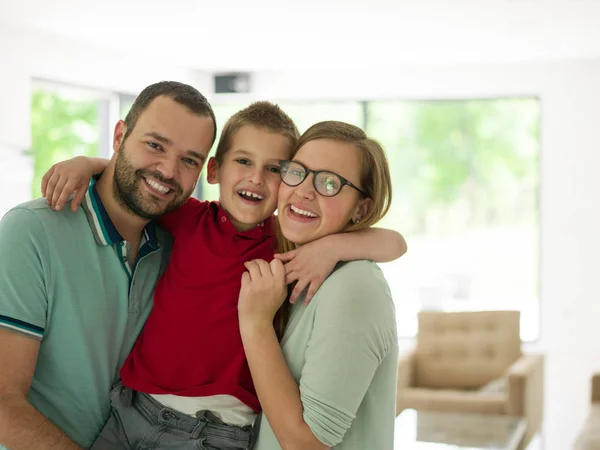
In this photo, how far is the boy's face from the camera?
6.16ft

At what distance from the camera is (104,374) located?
1793 millimetres

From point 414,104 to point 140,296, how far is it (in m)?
7.72

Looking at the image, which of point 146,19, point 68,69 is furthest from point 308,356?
point 68,69

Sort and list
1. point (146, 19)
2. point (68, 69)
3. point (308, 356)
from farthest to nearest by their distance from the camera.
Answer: point (68, 69) < point (146, 19) < point (308, 356)

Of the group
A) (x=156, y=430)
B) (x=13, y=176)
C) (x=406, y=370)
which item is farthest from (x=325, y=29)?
(x=156, y=430)

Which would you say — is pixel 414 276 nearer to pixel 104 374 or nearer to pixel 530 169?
pixel 530 169

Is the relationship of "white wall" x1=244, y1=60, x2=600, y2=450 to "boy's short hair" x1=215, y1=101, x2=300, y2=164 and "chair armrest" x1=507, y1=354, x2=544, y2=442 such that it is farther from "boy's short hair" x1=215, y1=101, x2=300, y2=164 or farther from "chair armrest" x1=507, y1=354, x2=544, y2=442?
"boy's short hair" x1=215, y1=101, x2=300, y2=164

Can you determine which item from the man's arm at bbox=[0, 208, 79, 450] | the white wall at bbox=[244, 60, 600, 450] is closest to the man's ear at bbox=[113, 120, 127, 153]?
the man's arm at bbox=[0, 208, 79, 450]

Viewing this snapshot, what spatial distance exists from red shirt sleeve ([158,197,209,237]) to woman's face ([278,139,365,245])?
0.33 meters

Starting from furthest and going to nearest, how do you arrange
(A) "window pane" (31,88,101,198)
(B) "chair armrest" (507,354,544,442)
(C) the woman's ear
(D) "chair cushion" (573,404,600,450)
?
1. (A) "window pane" (31,88,101,198)
2. (B) "chair armrest" (507,354,544,442)
3. (D) "chair cushion" (573,404,600,450)
4. (C) the woman's ear

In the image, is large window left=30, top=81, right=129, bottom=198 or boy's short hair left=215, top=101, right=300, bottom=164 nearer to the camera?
boy's short hair left=215, top=101, right=300, bottom=164

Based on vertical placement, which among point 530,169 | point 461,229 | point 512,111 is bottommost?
point 461,229

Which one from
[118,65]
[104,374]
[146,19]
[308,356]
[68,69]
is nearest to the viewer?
[308,356]

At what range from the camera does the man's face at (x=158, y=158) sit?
1.87 metres
